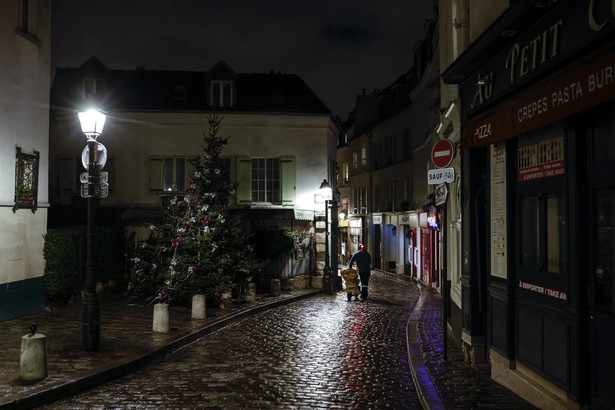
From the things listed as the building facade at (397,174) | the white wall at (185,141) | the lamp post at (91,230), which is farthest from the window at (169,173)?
the lamp post at (91,230)

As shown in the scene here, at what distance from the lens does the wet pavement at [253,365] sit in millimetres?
7664

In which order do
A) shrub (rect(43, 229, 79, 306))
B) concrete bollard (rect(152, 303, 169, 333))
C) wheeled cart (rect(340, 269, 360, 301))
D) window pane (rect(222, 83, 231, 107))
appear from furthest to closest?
window pane (rect(222, 83, 231, 107))
wheeled cart (rect(340, 269, 360, 301))
shrub (rect(43, 229, 79, 306))
concrete bollard (rect(152, 303, 169, 333))

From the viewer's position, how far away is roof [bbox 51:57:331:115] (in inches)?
1027

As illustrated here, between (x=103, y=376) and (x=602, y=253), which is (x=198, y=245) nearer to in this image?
(x=103, y=376)

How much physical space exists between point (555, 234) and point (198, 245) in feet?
38.8

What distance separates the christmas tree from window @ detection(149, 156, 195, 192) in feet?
23.2

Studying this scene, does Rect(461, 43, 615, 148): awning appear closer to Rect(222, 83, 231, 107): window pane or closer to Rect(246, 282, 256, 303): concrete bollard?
Rect(246, 282, 256, 303): concrete bollard

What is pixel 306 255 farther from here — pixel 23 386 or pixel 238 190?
pixel 23 386

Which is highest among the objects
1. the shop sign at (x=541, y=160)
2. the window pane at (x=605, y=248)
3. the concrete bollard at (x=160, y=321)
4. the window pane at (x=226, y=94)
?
the window pane at (x=226, y=94)

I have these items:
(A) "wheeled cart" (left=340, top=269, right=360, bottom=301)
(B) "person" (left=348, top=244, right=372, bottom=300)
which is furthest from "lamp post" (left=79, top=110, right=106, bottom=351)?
(B) "person" (left=348, top=244, right=372, bottom=300)

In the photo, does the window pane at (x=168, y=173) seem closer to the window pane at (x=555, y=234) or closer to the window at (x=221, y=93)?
the window at (x=221, y=93)

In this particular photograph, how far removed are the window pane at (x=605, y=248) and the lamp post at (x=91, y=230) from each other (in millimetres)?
7483

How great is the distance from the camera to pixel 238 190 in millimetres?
25375

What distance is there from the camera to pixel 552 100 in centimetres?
627
